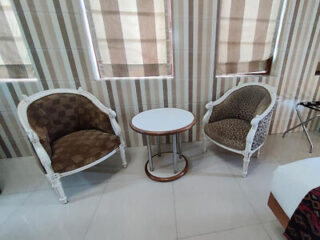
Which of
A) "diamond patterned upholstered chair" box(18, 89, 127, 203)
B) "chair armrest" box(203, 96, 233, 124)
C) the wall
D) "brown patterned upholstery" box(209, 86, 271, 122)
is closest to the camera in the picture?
"diamond patterned upholstered chair" box(18, 89, 127, 203)

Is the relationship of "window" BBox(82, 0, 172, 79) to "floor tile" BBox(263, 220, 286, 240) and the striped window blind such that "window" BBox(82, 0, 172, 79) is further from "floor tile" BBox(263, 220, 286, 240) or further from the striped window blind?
"floor tile" BBox(263, 220, 286, 240)

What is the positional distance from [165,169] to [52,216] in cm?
113

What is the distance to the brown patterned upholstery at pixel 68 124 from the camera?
1375 mm

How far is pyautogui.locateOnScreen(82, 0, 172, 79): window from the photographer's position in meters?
1.68

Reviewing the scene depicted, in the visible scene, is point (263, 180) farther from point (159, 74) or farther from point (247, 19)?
→ point (247, 19)

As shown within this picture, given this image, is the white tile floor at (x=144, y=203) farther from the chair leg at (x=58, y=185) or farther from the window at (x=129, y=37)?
the window at (x=129, y=37)

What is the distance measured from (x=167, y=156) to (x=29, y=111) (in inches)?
60.8

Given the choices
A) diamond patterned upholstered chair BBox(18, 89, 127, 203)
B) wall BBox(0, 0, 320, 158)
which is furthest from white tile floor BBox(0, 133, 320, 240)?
wall BBox(0, 0, 320, 158)

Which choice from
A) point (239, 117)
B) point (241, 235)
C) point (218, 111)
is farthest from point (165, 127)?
point (239, 117)

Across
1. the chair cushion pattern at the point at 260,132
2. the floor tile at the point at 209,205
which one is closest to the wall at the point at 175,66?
the chair cushion pattern at the point at 260,132

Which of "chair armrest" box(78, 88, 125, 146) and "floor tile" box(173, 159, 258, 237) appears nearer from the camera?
"floor tile" box(173, 159, 258, 237)

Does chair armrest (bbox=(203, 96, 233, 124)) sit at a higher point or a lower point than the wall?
lower

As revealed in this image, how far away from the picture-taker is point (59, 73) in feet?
5.99

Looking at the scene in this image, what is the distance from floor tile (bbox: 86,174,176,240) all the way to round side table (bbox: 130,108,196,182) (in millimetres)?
120
